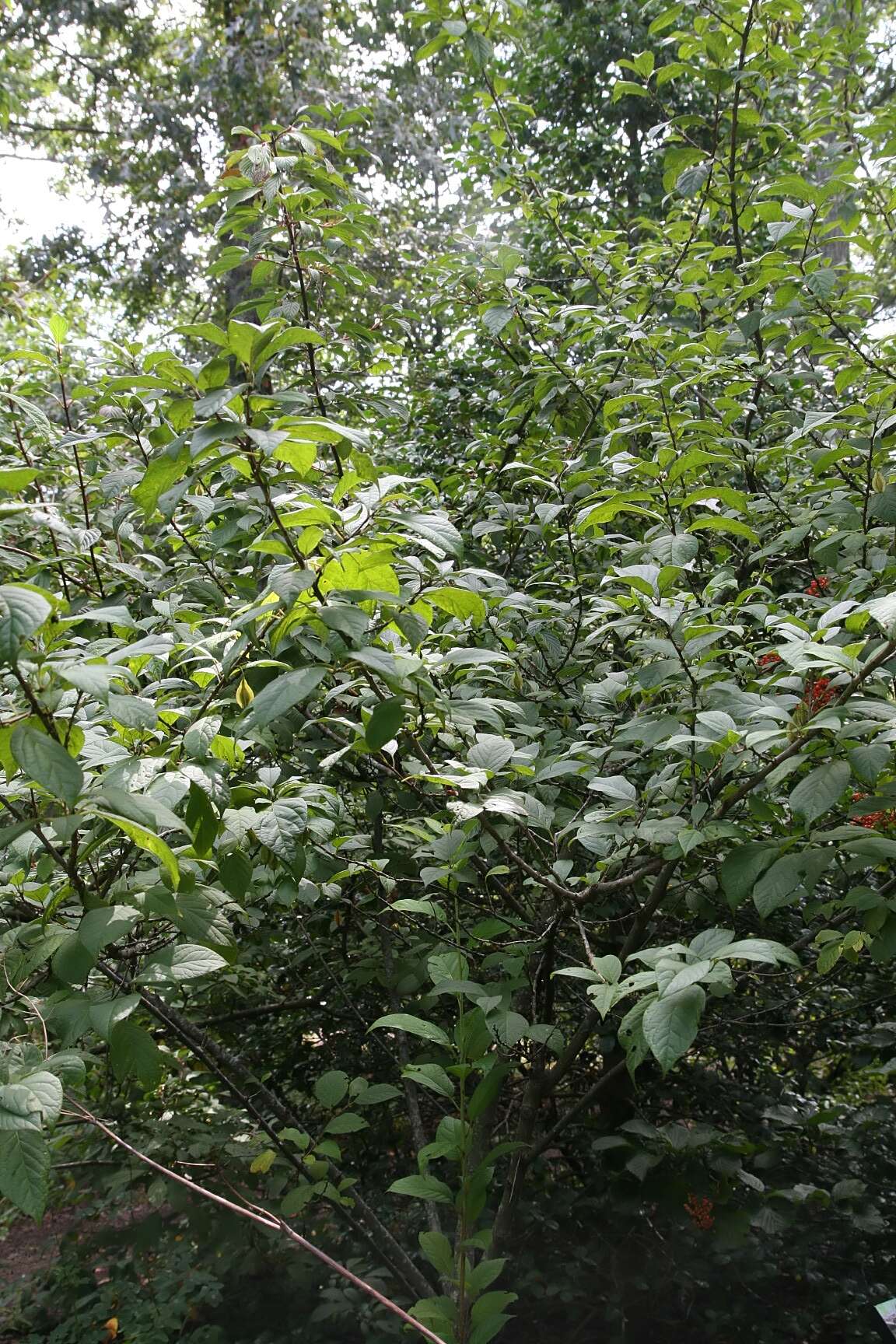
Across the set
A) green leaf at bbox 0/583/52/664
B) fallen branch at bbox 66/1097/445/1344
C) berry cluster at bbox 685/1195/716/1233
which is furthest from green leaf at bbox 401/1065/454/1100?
berry cluster at bbox 685/1195/716/1233

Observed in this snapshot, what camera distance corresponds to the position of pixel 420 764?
184cm

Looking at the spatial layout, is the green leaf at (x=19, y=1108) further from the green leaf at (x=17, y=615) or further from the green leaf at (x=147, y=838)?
the green leaf at (x=17, y=615)

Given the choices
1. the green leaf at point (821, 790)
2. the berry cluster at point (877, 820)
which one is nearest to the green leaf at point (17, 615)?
the green leaf at point (821, 790)

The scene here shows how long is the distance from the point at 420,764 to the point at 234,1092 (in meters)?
0.76

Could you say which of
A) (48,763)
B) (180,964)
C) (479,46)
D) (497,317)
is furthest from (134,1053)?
(479,46)

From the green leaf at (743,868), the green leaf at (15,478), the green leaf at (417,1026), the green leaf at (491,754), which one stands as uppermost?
the green leaf at (15,478)

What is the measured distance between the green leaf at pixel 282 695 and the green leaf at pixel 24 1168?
1.74 feet

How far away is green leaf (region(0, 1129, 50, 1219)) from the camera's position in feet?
3.50

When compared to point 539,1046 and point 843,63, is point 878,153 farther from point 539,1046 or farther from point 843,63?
point 539,1046

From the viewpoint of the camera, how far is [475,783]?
1316 mm

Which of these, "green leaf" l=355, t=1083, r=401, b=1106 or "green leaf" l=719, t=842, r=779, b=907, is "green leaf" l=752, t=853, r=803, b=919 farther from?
"green leaf" l=355, t=1083, r=401, b=1106

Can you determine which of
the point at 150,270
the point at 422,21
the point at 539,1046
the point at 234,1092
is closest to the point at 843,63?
the point at 422,21

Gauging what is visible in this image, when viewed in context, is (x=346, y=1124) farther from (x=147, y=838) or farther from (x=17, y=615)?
(x=17, y=615)

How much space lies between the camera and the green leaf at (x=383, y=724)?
49.8 inches
